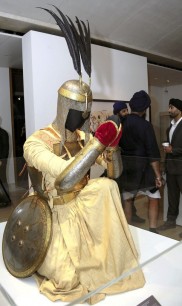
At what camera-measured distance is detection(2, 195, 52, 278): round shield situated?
4.40 feet

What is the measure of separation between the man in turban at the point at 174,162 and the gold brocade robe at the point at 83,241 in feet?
4.65

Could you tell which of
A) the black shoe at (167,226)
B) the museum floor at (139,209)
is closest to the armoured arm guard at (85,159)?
the museum floor at (139,209)

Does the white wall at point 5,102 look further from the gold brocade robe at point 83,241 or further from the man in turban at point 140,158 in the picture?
the gold brocade robe at point 83,241

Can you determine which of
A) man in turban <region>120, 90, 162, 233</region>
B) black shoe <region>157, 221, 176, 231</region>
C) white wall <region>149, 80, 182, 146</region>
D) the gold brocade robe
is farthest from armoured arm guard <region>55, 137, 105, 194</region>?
white wall <region>149, 80, 182, 146</region>

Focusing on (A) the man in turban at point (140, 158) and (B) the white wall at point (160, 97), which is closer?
(A) the man in turban at point (140, 158)

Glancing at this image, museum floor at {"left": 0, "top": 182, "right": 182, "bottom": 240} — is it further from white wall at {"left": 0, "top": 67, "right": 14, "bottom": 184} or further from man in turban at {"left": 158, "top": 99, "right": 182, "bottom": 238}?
white wall at {"left": 0, "top": 67, "right": 14, "bottom": 184}

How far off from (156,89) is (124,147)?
4.76m

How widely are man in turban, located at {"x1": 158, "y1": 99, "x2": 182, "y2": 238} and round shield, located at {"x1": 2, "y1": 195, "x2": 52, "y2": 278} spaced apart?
1.62 metres

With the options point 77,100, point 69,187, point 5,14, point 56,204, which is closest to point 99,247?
point 56,204

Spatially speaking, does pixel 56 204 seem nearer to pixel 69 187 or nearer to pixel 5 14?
pixel 69 187

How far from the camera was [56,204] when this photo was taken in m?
1.49

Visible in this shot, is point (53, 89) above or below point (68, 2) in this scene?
below

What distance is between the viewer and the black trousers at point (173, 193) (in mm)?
2785

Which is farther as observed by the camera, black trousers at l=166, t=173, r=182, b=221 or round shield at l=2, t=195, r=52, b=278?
black trousers at l=166, t=173, r=182, b=221
